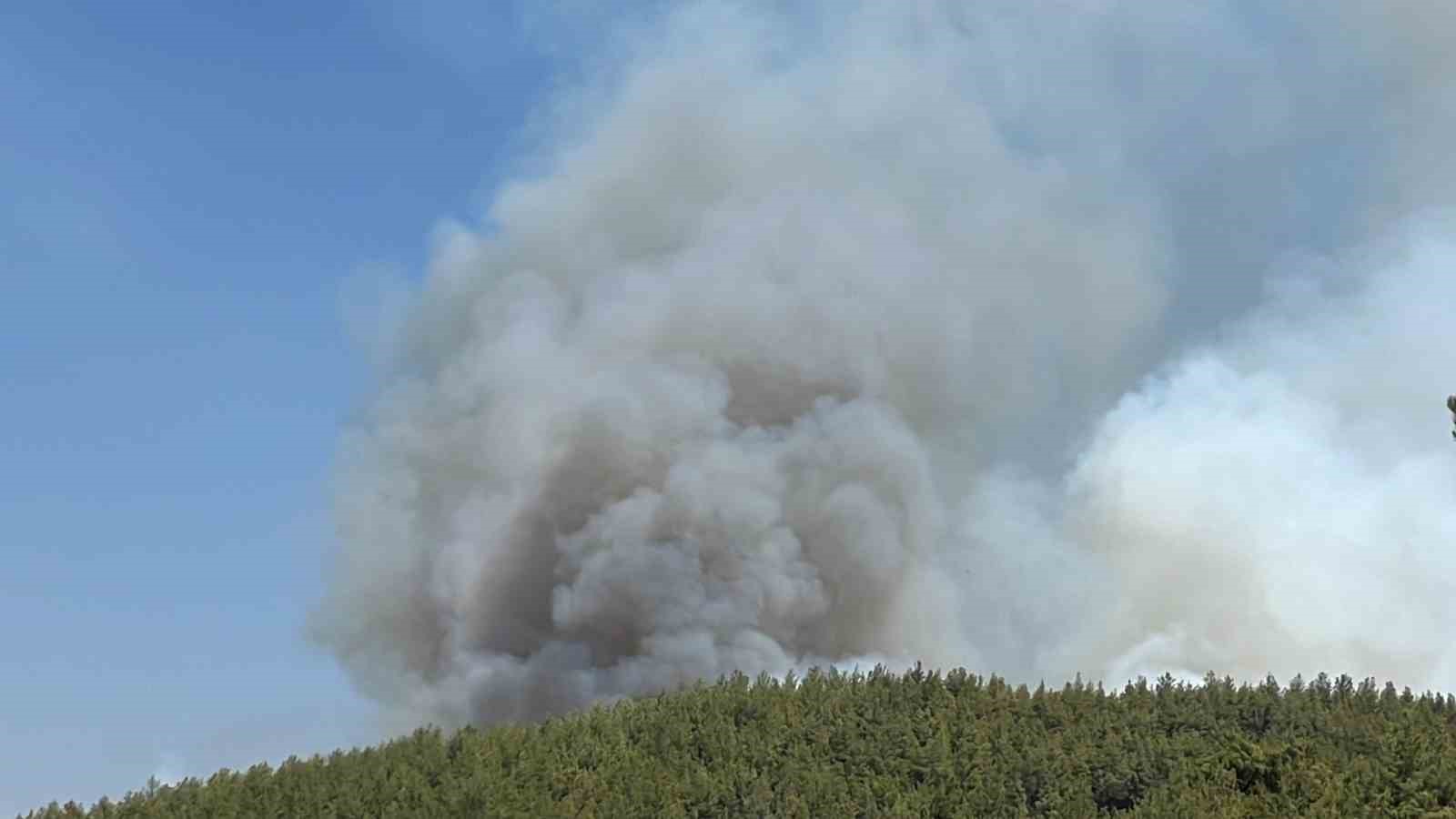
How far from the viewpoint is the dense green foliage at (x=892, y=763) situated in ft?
35.4

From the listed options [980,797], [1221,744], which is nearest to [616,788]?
[980,797]

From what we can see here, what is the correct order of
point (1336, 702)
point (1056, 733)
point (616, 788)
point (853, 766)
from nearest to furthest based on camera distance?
point (616, 788)
point (853, 766)
point (1056, 733)
point (1336, 702)

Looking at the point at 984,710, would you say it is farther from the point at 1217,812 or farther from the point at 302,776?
the point at 302,776

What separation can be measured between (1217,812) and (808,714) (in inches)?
144

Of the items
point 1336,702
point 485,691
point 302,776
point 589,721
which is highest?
point 485,691

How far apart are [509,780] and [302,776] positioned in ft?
5.93

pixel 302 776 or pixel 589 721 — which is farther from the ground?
pixel 589 721

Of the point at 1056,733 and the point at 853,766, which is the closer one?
the point at 853,766

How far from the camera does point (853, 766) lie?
11758 mm

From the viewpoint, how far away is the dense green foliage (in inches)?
425

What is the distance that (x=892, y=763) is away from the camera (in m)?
11.7

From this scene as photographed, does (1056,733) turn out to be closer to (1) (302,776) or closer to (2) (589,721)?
(2) (589,721)

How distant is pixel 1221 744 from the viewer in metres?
12.4

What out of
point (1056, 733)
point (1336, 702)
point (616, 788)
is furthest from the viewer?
point (1336, 702)
